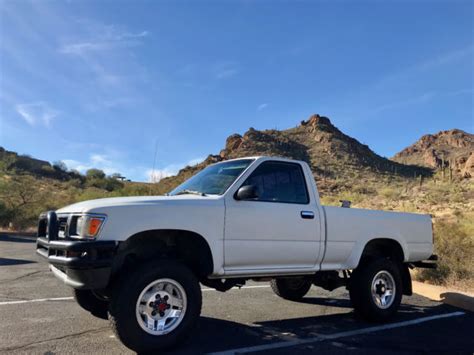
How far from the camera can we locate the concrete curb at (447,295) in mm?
7590

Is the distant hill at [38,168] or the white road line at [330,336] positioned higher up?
the distant hill at [38,168]

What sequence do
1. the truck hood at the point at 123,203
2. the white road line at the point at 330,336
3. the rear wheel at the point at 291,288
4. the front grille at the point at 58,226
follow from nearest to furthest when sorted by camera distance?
the truck hood at the point at 123,203
the front grille at the point at 58,226
the white road line at the point at 330,336
the rear wheel at the point at 291,288

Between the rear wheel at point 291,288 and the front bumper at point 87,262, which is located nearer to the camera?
the front bumper at point 87,262

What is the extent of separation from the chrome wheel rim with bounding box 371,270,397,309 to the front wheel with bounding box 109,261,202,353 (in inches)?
118

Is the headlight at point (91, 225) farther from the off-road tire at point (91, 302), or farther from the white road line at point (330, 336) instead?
the white road line at point (330, 336)

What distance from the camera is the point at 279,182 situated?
6070mm

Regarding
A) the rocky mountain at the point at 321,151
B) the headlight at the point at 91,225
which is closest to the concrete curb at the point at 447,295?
the headlight at the point at 91,225

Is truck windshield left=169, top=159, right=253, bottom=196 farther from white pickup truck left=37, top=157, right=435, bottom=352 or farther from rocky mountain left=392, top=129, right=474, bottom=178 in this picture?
rocky mountain left=392, top=129, right=474, bottom=178

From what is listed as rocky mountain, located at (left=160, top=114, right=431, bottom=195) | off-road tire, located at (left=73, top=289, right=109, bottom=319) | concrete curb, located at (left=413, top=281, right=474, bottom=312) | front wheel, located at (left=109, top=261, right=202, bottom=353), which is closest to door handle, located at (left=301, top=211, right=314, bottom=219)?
front wheel, located at (left=109, top=261, right=202, bottom=353)

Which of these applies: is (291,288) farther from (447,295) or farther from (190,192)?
(190,192)

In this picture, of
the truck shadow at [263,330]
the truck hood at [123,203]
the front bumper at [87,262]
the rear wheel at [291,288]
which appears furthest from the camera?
the rear wheel at [291,288]

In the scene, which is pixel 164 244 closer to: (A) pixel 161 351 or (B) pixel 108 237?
(B) pixel 108 237

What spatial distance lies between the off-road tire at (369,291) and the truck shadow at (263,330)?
0.17m

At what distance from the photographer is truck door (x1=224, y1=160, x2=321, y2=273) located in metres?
5.31
